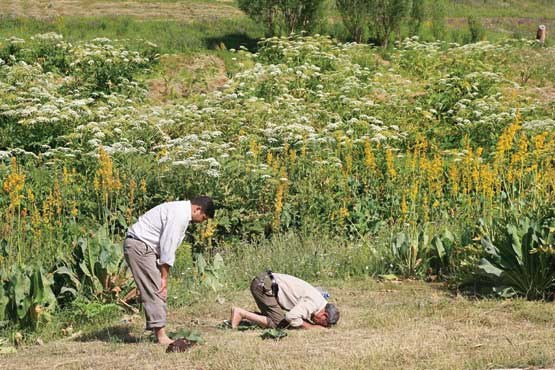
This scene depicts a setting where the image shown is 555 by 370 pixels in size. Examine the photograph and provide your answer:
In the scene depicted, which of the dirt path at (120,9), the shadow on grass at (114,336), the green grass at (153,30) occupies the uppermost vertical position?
the dirt path at (120,9)

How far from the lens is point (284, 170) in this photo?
11.3 metres

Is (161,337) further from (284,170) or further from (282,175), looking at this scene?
(284,170)

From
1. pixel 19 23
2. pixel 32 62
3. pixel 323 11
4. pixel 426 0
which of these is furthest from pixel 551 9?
pixel 32 62

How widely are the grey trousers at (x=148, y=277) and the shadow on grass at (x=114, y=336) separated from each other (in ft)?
1.17

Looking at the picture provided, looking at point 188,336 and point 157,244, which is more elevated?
point 157,244

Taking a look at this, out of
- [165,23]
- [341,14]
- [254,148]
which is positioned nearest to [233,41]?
[341,14]

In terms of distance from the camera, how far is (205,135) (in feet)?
40.3

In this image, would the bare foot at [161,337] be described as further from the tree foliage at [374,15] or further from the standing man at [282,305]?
the tree foliage at [374,15]

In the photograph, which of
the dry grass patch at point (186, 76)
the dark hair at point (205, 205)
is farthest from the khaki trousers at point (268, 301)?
the dry grass patch at point (186, 76)

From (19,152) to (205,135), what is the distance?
8.63 ft

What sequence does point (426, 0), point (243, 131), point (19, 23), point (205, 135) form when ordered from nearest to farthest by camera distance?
point (205, 135) → point (243, 131) → point (19, 23) → point (426, 0)

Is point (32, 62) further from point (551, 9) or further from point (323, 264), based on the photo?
point (551, 9)

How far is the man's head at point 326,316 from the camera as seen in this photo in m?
7.70

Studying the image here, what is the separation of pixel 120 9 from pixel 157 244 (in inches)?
884
